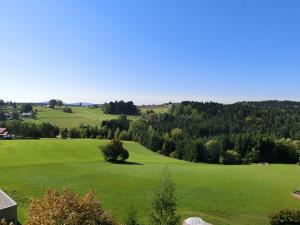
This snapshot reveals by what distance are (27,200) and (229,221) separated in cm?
2790

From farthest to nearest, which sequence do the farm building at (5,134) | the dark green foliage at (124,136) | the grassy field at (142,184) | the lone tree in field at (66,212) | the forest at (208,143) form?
the dark green foliage at (124,136), the farm building at (5,134), the forest at (208,143), the grassy field at (142,184), the lone tree in field at (66,212)

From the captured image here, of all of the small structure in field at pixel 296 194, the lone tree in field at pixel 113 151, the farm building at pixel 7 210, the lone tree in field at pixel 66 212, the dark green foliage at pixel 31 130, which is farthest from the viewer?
the dark green foliage at pixel 31 130

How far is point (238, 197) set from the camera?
2303 inches

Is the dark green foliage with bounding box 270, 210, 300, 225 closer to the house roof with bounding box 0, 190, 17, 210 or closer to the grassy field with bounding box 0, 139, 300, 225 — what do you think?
the grassy field with bounding box 0, 139, 300, 225

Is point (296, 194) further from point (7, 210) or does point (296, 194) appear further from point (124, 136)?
point (124, 136)

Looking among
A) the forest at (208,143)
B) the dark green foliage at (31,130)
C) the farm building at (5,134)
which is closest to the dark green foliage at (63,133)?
the dark green foliage at (31,130)

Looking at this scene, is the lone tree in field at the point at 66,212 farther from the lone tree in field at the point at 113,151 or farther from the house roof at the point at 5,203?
the lone tree in field at the point at 113,151

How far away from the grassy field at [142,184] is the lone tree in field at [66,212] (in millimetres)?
21640

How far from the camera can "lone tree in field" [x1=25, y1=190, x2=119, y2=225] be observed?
66.9 feet

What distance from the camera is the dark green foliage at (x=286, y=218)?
153 feet

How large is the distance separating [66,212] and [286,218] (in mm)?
36167

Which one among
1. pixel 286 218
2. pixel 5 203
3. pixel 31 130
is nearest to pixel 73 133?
pixel 31 130

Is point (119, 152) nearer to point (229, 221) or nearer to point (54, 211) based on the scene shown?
Result: point (229, 221)

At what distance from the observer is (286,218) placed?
47.1m
